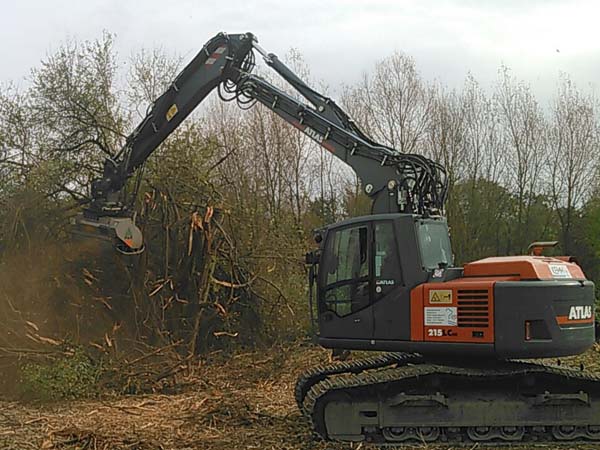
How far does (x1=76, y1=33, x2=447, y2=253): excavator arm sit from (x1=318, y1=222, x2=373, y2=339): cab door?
0.80m

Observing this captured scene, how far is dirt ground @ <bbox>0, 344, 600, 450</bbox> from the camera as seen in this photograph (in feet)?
24.9

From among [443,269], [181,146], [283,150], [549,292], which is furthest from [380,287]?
[283,150]

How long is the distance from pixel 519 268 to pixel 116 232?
20.1 ft

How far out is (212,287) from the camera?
12.5 meters

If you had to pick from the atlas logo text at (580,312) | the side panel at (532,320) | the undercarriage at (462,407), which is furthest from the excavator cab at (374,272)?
the atlas logo text at (580,312)

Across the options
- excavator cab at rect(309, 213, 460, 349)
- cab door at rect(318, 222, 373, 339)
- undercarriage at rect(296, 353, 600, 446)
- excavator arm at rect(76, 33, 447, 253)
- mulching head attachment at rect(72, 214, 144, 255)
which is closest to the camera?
undercarriage at rect(296, 353, 600, 446)

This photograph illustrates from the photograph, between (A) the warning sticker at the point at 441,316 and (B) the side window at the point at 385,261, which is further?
(B) the side window at the point at 385,261

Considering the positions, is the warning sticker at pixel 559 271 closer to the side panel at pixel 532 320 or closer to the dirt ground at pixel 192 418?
the side panel at pixel 532 320

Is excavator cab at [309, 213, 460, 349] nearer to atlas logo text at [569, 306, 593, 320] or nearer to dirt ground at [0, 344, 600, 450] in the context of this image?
dirt ground at [0, 344, 600, 450]

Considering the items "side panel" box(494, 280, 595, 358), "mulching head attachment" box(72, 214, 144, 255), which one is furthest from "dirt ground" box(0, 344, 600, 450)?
"mulching head attachment" box(72, 214, 144, 255)

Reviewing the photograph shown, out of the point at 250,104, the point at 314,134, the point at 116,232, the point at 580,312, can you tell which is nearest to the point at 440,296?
the point at 580,312

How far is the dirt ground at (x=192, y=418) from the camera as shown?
7.59m

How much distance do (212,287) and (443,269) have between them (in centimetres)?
Result: 551

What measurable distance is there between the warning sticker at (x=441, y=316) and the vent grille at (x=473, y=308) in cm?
6
